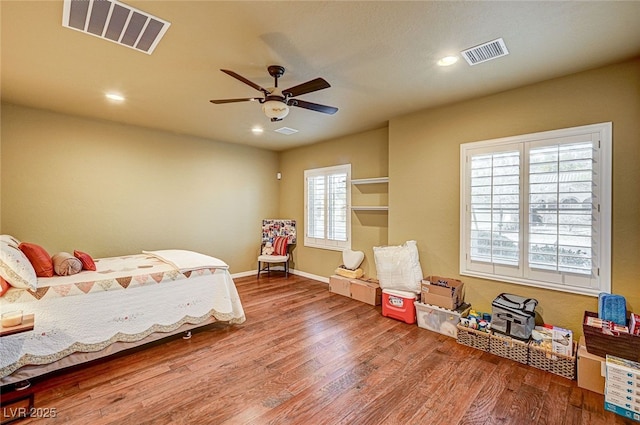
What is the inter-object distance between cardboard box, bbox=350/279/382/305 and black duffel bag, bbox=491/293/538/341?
166cm

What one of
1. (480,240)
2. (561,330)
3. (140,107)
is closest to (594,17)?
(480,240)

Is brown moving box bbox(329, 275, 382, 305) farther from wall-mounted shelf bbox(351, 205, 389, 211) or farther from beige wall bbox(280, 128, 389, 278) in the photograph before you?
wall-mounted shelf bbox(351, 205, 389, 211)

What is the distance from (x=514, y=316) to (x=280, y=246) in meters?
4.23

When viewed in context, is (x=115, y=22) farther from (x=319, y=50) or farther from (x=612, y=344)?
(x=612, y=344)

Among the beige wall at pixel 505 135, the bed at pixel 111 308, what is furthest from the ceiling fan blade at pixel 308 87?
the bed at pixel 111 308

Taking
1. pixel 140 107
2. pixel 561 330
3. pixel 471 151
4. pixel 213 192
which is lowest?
pixel 561 330

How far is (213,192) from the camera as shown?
5605 mm

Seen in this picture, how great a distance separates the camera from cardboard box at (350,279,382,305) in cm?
433

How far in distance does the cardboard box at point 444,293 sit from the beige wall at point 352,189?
125 cm

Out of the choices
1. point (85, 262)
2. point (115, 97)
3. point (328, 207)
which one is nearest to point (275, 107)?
point (115, 97)

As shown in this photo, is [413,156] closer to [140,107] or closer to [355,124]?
[355,124]

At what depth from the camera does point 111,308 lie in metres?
2.74

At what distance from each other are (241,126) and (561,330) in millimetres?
4756

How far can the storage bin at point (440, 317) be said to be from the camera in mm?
3268
